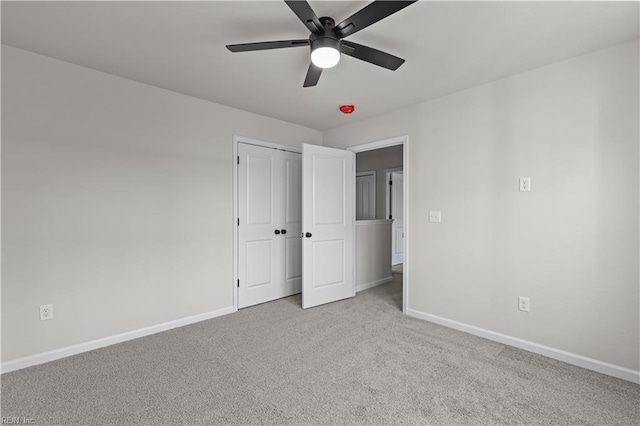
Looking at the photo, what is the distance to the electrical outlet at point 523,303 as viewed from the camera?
2.61m

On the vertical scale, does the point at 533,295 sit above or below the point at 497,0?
below

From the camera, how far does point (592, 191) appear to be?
2283 mm

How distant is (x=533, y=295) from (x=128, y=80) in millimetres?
4036

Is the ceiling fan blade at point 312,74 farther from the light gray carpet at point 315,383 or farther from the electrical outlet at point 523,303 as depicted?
the electrical outlet at point 523,303

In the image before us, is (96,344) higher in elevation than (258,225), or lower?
lower

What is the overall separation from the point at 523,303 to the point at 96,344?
3.68m

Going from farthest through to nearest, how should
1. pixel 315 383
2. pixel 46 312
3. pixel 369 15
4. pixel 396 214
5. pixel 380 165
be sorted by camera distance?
pixel 396 214 < pixel 380 165 < pixel 46 312 < pixel 315 383 < pixel 369 15

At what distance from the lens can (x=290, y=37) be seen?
83.7 inches

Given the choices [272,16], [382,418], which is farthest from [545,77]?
[382,418]

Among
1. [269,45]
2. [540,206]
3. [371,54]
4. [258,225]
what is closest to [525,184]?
[540,206]

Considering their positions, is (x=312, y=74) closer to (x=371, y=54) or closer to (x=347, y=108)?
(x=371, y=54)

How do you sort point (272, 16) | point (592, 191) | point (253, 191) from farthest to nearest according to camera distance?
point (253, 191), point (592, 191), point (272, 16)

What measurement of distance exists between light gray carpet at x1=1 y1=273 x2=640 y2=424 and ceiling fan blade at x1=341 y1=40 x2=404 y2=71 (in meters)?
2.12

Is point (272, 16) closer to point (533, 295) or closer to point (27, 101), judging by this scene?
point (27, 101)
